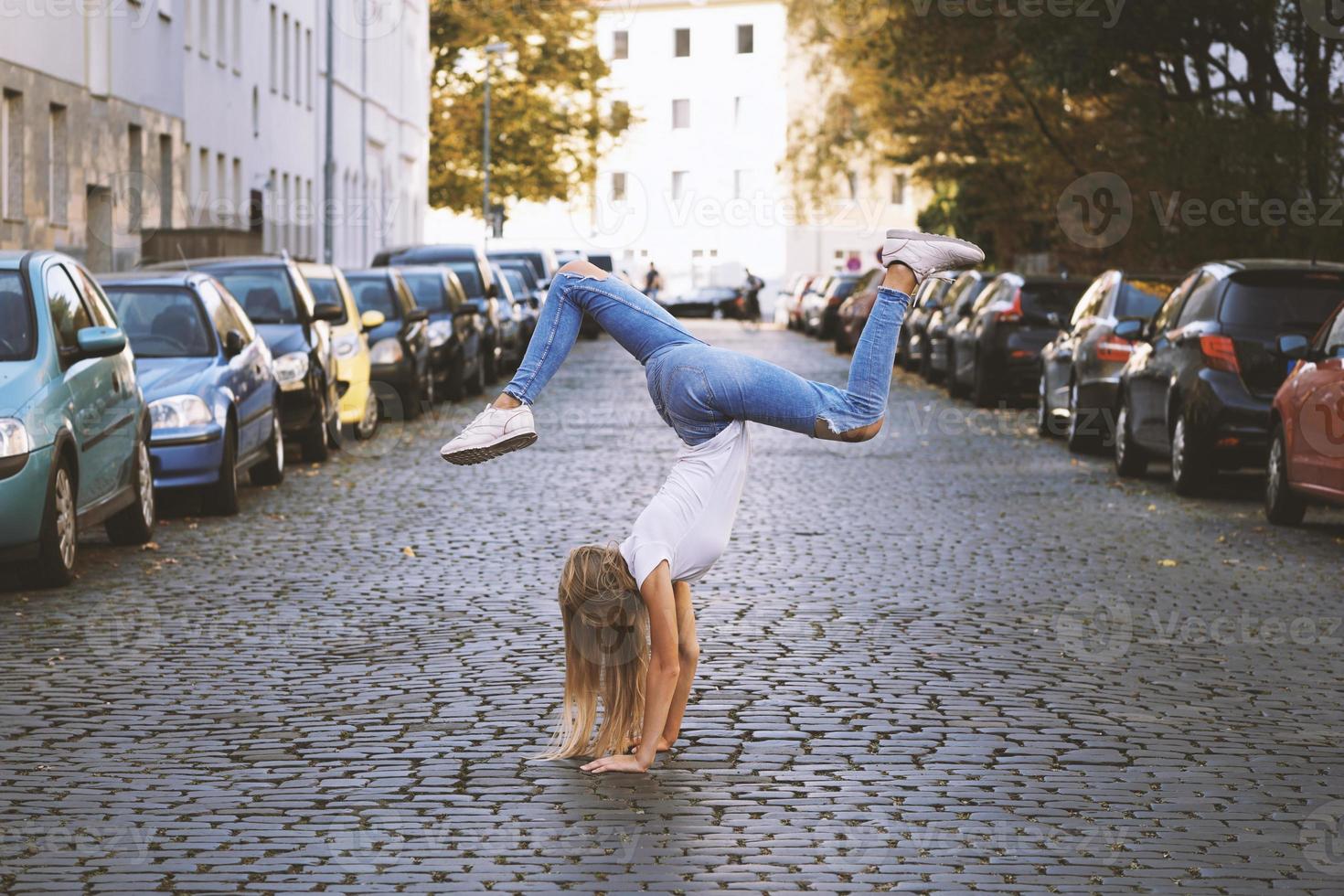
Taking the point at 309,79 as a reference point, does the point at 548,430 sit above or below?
below

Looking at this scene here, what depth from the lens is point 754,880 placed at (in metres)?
5.67

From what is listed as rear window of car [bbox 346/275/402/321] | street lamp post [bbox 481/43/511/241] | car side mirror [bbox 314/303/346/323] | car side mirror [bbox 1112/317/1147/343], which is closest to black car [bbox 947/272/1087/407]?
rear window of car [bbox 346/275/402/321]

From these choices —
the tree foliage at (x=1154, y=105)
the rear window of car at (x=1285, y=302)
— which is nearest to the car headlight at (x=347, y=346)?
the rear window of car at (x=1285, y=302)

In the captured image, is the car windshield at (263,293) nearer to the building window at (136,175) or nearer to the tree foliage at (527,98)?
the building window at (136,175)

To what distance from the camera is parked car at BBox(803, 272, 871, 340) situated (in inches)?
2205

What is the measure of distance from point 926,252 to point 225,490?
9527mm

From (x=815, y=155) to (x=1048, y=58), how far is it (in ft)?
128

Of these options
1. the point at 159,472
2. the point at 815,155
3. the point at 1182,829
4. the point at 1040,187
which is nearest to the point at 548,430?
the point at 159,472

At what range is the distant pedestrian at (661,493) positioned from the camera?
6.64 m

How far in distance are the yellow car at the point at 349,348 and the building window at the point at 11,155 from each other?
823cm

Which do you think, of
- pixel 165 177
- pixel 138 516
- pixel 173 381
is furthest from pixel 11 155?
pixel 138 516

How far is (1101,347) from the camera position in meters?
20.6

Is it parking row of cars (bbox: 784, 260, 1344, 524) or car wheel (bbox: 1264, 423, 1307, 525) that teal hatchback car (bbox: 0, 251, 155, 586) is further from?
car wheel (bbox: 1264, 423, 1307, 525)

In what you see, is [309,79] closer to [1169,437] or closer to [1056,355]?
[1056,355]
